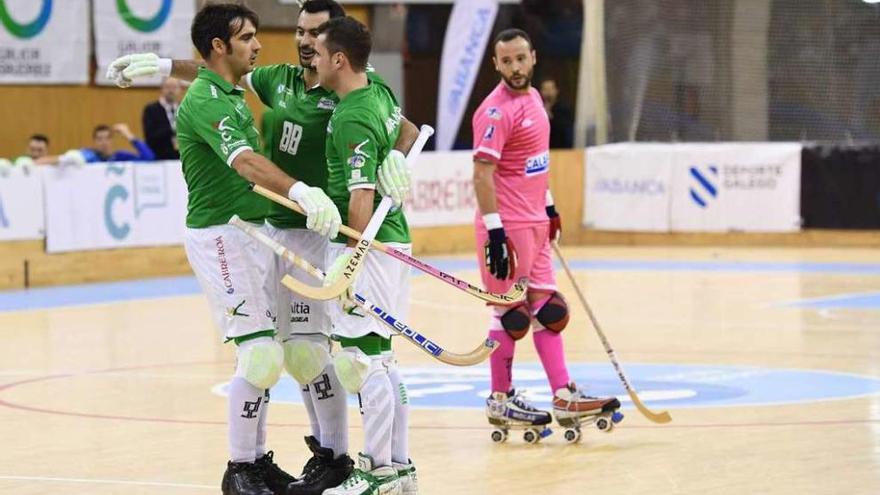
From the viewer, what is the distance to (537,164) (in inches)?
419

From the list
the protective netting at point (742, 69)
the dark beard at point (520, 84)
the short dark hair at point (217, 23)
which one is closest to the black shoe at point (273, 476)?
the short dark hair at point (217, 23)

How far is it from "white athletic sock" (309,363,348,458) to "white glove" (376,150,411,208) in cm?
109

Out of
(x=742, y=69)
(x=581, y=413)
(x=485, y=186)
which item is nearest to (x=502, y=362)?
(x=581, y=413)

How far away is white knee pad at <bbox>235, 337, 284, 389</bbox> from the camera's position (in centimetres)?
809

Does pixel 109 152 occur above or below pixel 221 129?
below

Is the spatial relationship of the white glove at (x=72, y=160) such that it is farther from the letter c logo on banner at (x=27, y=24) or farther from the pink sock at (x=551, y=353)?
the pink sock at (x=551, y=353)

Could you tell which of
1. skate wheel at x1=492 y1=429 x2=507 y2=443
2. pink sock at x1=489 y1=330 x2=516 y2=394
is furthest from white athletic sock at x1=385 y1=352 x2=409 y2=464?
pink sock at x1=489 y1=330 x2=516 y2=394

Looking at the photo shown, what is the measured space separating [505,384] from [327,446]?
77.6 inches

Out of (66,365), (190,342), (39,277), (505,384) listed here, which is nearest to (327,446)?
(505,384)

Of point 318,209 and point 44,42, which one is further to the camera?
point 44,42

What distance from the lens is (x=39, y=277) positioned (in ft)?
65.6

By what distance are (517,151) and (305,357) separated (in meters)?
2.59

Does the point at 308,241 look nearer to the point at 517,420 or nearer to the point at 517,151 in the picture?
the point at 517,420

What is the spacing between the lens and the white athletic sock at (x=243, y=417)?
8.18 m
